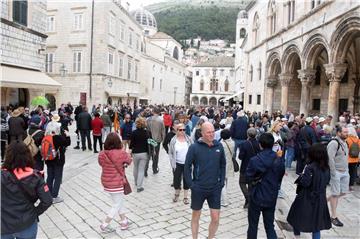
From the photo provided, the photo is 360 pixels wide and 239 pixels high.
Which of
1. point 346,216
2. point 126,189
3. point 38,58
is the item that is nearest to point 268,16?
point 38,58

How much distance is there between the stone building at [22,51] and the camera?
50.0 ft

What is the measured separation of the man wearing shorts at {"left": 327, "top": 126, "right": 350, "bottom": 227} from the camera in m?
5.95

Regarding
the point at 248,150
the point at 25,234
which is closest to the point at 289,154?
the point at 248,150

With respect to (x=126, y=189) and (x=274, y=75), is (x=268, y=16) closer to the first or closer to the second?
(x=274, y=75)

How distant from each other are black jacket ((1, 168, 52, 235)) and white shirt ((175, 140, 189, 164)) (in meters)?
3.82

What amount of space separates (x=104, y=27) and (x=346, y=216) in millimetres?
26573

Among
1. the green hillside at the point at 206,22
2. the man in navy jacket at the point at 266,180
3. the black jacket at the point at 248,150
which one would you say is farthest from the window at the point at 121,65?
the green hillside at the point at 206,22

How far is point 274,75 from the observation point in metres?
24.9

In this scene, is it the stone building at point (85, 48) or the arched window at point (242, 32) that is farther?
the arched window at point (242, 32)

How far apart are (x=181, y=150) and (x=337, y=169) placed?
124 inches

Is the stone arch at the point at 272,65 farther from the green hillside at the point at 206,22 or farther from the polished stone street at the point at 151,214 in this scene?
the green hillside at the point at 206,22

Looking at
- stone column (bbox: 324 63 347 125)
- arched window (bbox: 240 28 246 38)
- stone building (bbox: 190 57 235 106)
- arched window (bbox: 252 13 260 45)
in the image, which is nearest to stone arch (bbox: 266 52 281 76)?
arched window (bbox: 252 13 260 45)

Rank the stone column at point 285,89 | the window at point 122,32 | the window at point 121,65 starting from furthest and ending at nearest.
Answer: the window at point 121,65 < the window at point 122,32 < the stone column at point 285,89

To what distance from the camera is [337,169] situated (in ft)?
20.3
